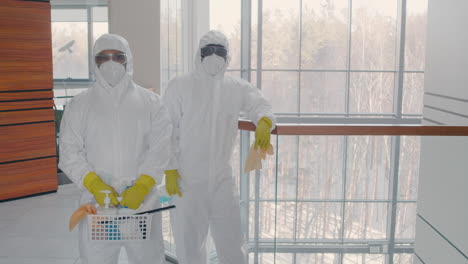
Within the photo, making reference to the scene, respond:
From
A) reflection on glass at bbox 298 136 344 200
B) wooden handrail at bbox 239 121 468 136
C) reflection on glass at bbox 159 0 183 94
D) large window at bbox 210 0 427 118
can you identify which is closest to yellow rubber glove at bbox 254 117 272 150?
wooden handrail at bbox 239 121 468 136

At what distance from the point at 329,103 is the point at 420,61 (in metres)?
1.85

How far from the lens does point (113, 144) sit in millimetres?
2416

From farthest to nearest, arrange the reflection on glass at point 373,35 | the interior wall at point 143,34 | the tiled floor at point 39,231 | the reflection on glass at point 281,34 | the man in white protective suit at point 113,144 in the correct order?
the reflection on glass at point 373,35 < the reflection on glass at point 281,34 < the interior wall at point 143,34 < the tiled floor at point 39,231 < the man in white protective suit at point 113,144

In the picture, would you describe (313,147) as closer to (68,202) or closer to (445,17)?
(68,202)

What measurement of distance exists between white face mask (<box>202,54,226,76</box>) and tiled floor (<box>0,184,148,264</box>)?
1.24 meters

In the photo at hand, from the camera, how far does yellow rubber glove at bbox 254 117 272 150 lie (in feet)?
8.51

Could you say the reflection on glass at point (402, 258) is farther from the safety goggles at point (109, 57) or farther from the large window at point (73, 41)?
the large window at point (73, 41)

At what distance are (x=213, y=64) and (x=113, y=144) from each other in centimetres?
74

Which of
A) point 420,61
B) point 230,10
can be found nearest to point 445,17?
point 230,10

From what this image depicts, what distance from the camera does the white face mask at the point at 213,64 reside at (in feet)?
9.22

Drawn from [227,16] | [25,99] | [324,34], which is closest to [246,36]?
[227,16]

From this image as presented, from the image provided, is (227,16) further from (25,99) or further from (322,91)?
(25,99)

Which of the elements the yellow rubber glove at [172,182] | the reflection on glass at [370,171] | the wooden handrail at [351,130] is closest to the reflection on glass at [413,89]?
the reflection on glass at [370,171]

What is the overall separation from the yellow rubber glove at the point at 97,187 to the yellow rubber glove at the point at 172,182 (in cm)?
46
